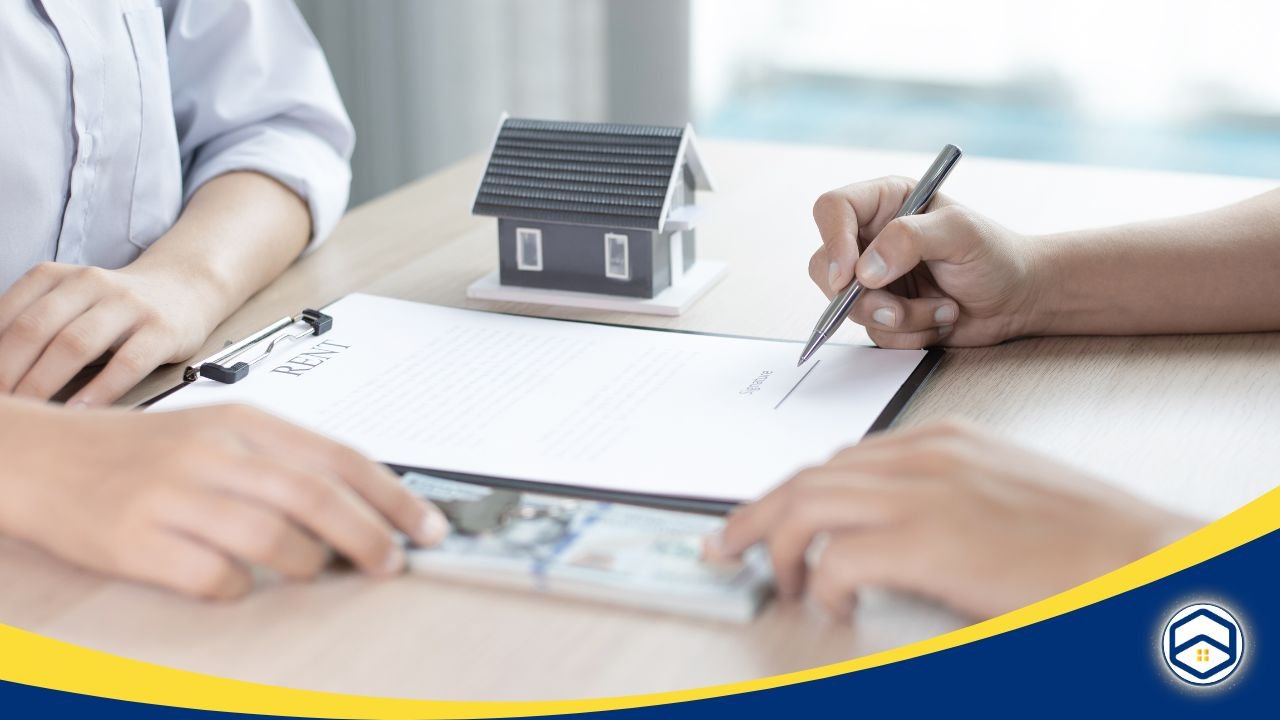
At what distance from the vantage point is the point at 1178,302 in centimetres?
94

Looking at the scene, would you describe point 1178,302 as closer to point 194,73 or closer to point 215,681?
point 215,681

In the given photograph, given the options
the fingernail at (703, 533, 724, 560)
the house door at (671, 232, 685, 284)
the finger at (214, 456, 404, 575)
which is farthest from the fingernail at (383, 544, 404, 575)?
the house door at (671, 232, 685, 284)

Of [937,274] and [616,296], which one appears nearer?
[937,274]

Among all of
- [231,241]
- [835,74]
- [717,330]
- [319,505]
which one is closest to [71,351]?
[231,241]

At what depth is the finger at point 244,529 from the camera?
592mm

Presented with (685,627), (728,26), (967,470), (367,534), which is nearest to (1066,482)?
(967,470)

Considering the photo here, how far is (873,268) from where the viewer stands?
89 cm

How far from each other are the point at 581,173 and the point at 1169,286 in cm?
46

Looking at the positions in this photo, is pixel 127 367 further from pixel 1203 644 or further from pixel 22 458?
pixel 1203 644

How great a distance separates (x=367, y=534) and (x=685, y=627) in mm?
160

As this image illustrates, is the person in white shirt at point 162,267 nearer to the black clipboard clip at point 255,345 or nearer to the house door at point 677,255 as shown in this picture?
the black clipboard clip at point 255,345

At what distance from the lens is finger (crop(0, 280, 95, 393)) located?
83cm

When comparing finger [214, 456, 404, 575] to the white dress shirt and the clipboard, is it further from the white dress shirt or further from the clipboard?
the white dress shirt

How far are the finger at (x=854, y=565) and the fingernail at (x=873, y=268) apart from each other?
1.12ft
